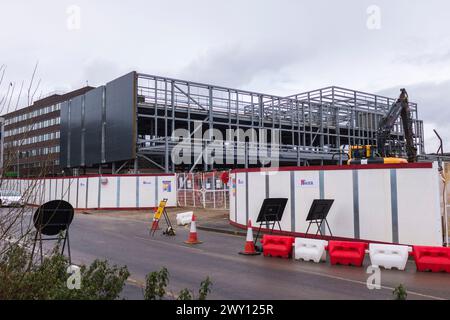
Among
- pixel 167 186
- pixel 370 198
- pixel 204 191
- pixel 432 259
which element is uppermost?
pixel 167 186

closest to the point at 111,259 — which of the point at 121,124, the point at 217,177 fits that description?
the point at 217,177

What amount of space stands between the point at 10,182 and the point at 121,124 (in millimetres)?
32633

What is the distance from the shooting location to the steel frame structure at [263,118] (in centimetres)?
3753

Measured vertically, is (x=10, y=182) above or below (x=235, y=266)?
above

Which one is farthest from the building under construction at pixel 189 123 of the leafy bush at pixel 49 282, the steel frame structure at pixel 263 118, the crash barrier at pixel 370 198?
the leafy bush at pixel 49 282

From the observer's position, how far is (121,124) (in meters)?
37.7

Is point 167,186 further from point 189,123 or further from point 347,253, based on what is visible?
point 347,253

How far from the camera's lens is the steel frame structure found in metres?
37.5

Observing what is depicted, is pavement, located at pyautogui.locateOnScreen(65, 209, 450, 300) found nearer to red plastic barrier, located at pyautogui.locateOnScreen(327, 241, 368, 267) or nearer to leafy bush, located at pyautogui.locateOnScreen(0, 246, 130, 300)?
red plastic barrier, located at pyautogui.locateOnScreen(327, 241, 368, 267)

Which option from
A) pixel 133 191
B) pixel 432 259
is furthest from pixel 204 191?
pixel 432 259

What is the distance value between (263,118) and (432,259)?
3647 centimetres

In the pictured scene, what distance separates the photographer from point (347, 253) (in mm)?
9922
